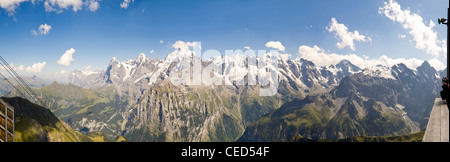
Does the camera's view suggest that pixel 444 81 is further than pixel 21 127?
No
